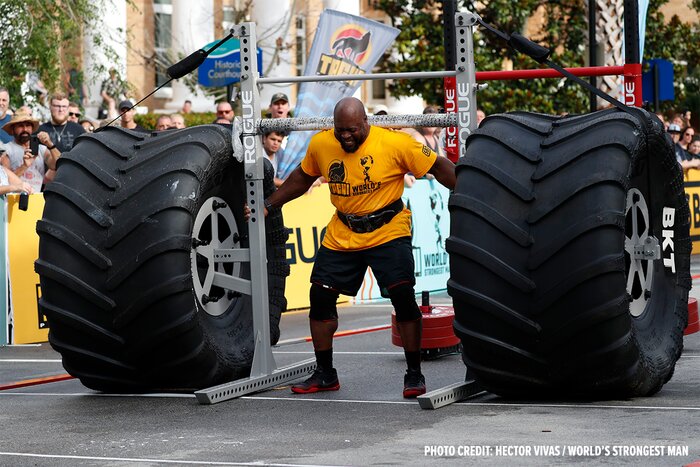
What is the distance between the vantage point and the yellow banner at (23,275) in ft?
42.9

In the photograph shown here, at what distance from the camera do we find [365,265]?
9.09 meters

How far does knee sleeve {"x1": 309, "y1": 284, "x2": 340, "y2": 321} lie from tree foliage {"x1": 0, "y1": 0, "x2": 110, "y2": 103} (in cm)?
1150

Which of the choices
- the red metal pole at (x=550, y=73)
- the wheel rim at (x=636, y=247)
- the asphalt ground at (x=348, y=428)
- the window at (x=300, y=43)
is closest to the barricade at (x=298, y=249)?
the asphalt ground at (x=348, y=428)

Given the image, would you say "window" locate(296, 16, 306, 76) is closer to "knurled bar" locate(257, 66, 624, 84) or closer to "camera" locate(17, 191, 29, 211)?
"camera" locate(17, 191, 29, 211)

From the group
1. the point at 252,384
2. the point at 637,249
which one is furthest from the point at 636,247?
the point at 252,384

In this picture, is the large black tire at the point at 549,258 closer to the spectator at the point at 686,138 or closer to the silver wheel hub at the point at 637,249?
the silver wheel hub at the point at 637,249

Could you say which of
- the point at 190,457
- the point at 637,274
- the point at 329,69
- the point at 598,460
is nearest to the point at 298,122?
the point at 637,274

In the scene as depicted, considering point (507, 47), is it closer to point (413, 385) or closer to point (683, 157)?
point (683, 157)

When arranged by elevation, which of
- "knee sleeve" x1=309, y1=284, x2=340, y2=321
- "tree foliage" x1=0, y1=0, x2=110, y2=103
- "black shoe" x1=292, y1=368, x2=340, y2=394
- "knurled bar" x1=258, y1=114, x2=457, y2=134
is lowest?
"black shoe" x1=292, y1=368, x2=340, y2=394

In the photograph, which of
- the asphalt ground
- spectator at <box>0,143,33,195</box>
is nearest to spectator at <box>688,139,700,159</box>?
spectator at <box>0,143,33,195</box>

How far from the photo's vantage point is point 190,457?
6.98 metres

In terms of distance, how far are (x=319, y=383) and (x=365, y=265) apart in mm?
806

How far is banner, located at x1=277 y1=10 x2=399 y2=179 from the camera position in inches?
663

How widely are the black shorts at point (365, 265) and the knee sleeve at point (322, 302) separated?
0.16ft
